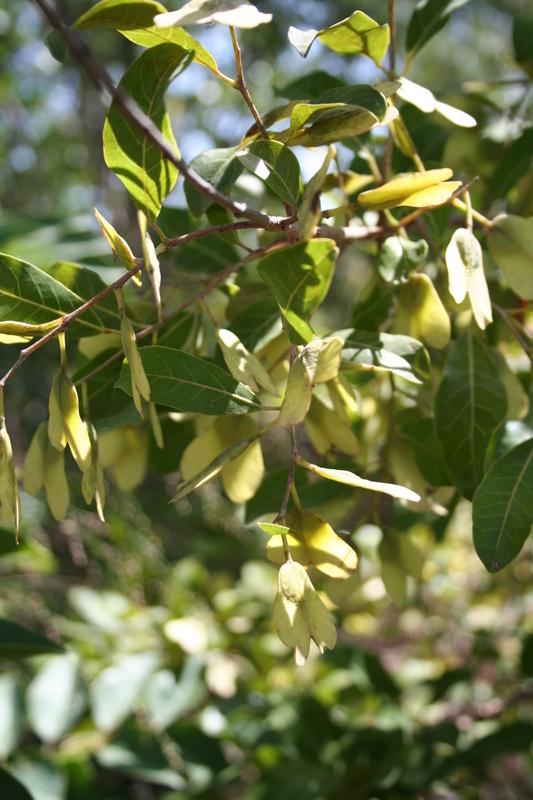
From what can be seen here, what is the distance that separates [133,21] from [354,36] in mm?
143

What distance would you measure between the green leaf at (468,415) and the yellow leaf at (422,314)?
3 centimetres

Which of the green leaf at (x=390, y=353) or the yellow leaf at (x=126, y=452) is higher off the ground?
the green leaf at (x=390, y=353)

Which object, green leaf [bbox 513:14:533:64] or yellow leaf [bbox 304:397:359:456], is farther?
green leaf [bbox 513:14:533:64]

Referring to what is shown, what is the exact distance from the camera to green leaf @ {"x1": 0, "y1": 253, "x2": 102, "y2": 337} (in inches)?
13.0

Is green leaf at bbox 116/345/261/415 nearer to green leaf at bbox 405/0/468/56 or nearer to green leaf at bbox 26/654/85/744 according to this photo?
green leaf at bbox 405/0/468/56

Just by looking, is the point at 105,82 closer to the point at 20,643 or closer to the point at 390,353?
the point at 390,353

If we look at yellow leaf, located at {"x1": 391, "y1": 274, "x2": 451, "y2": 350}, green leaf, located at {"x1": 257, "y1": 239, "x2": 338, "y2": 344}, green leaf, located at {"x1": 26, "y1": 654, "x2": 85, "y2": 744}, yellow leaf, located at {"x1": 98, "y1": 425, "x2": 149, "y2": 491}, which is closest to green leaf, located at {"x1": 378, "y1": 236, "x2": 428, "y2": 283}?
yellow leaf, located at {"x1": 391, "y1": 274, "x2": 451, "y2": 350}

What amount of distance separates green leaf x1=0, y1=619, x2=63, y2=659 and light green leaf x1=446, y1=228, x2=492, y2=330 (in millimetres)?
481

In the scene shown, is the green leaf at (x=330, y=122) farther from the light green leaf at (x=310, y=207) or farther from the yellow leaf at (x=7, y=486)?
the yellow leaf at (x=7, y=486)

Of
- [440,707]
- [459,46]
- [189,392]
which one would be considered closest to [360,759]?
[440,707]

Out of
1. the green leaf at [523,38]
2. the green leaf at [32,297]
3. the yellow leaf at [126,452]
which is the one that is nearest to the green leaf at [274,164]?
the green leaf at [32,297]

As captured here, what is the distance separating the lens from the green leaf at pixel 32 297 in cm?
33

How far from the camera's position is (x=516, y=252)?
0.38 metres

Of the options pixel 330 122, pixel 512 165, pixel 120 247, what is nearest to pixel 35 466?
pixel 120 247
